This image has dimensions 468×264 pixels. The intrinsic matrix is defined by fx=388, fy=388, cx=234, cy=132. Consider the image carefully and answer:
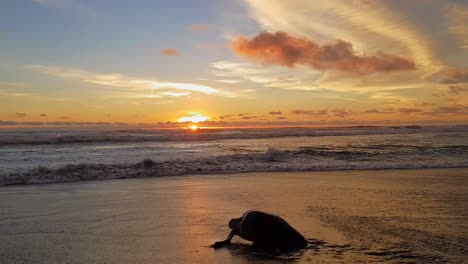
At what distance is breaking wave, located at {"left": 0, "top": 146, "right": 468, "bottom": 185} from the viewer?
558 inches

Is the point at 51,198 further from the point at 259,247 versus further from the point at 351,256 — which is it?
the point at 351,256

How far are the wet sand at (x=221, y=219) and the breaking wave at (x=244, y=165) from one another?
1806mm

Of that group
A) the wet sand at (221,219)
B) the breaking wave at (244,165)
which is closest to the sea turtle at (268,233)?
the wet sand at (221,219)

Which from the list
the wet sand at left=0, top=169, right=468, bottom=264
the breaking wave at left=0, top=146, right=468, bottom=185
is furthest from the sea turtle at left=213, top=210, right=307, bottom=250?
the breaking wave at left=0, top=146, right=468, bottom=185

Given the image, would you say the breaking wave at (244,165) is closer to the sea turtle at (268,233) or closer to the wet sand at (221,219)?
the wet sand at (221,219)

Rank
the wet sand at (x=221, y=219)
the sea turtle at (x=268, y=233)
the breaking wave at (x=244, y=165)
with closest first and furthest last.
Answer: the wet sand at (x=221, y=219)
the sea turtle at (x=268, y=233)
the breaking wave at (x=244, y=165)

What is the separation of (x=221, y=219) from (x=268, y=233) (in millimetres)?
2004

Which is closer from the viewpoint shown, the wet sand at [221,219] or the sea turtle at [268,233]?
the wet sand at [221,219]

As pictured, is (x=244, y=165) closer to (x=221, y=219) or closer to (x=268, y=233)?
(x=221, y=219)

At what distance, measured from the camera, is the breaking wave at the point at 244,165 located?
14.2 metres

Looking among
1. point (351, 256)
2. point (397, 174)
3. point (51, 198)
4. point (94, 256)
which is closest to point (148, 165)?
point (51, 198)

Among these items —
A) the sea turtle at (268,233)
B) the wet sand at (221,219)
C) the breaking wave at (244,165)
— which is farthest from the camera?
the breaking wave at (244,165)

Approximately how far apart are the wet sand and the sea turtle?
215 mm

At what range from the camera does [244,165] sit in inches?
674
